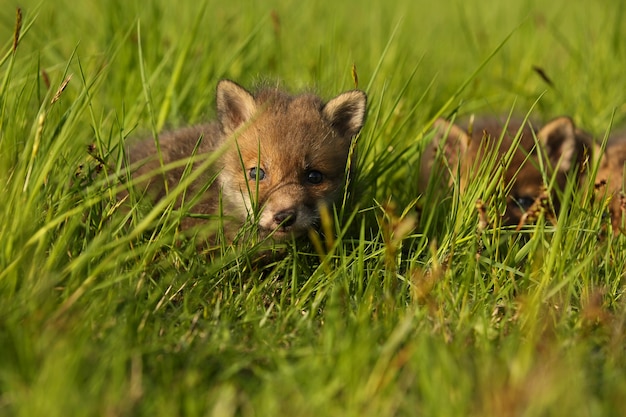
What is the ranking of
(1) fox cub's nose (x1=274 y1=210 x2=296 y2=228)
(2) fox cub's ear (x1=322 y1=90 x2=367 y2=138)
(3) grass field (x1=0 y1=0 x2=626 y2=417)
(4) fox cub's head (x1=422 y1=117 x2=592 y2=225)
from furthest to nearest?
(4) fox cub's head (x1=422 y1=117 x2=592 y2=225) → (2) fox cub's ear (x1=322 y1=90 x2=367 y2=138) → (1) fox cub's nose (x1=274 y1=210 x2=296 y2=228) → (3) grass field (x1=0 y1=0 x2=626 y2=417)

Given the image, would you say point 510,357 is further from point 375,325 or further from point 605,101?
point 605,101

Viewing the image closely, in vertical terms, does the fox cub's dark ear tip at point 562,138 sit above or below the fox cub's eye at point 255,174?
below

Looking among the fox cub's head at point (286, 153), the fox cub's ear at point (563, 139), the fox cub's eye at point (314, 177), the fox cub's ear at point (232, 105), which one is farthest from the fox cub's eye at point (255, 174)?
the fox cub's ear at point (563, 139)

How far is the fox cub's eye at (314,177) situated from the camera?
170 inches

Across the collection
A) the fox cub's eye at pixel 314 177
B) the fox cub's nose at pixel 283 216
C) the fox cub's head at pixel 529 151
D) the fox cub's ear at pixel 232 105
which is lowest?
the fox cub's head at pixel 529 151

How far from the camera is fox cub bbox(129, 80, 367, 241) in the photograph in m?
4.11

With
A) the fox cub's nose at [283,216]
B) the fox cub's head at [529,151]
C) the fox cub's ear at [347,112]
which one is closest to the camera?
the fox cub's nose at [283,216]

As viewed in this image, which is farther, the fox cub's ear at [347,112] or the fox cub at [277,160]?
the fox cub's ear at [347,112]

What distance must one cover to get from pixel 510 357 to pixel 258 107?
2.26m

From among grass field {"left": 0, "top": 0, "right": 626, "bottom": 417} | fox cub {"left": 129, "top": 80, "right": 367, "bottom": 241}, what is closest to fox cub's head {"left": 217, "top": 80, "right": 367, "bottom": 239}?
fox cub {"left": 129, "top": 80, "right": 367, "bottom": 241}

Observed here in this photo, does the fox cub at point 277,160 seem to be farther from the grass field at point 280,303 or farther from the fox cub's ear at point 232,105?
the grass field at point 280,303

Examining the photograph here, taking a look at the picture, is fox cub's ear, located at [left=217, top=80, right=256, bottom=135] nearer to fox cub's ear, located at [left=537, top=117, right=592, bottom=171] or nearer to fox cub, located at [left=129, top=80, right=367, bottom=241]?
fox cub, located at [left=129, top=80, right=367, bottom=241]

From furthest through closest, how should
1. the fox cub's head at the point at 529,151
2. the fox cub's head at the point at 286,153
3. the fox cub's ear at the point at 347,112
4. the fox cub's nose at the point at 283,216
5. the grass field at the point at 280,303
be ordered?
the fox cub's head at the point at 529,151 → the fox cub's ear at the point at 347,112 → the fox cub's head at the point at 286,153 → the fox cub's nose at the point at 283,216 → the grass field at the point at 280,303

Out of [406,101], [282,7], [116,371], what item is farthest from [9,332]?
[282,7]
